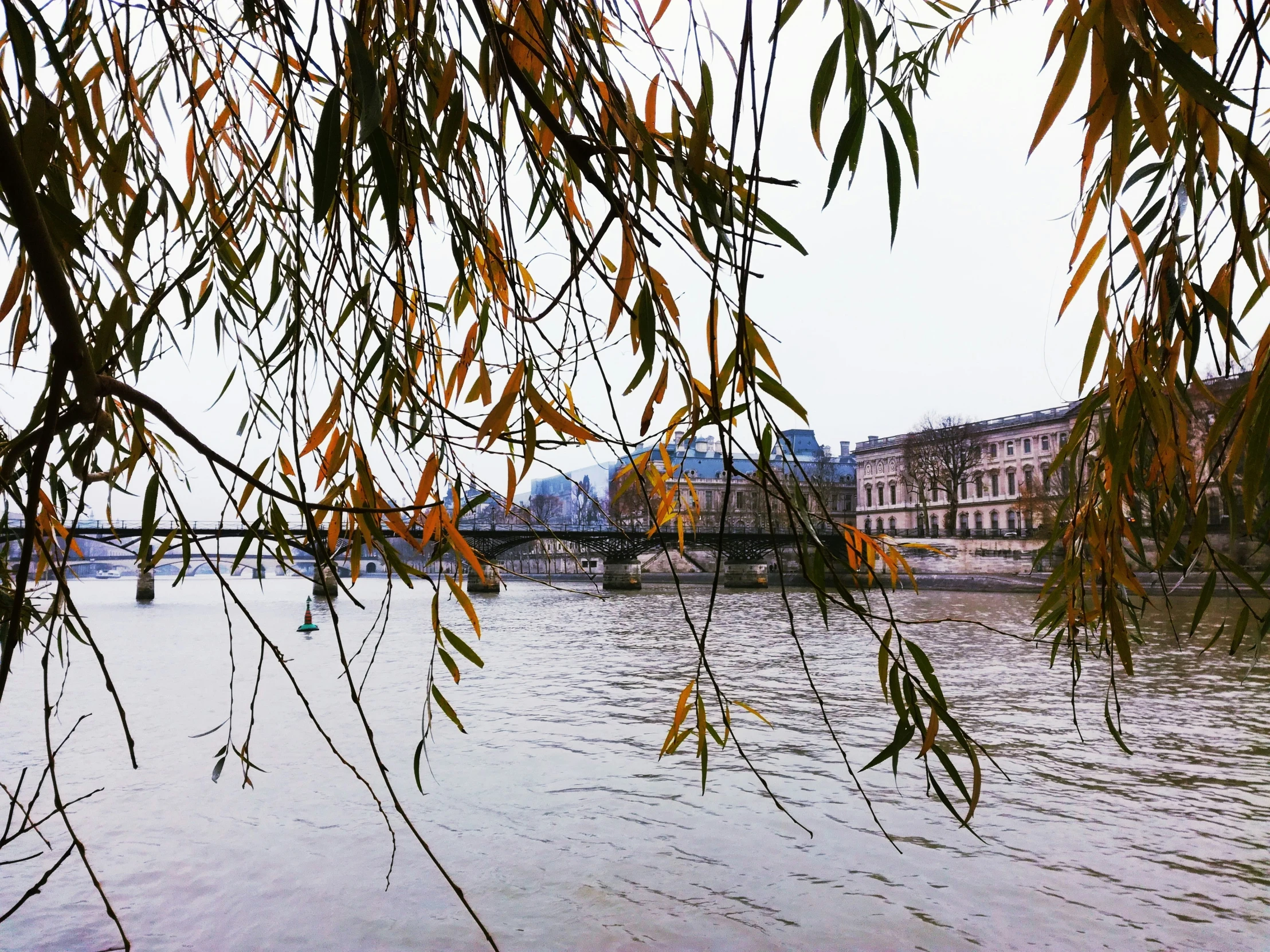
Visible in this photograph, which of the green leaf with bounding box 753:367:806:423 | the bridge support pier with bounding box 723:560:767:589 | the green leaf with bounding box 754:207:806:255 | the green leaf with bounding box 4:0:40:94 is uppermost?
the green leaf with bounding box 4:0:40:94

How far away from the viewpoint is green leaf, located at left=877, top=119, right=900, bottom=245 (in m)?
0.91

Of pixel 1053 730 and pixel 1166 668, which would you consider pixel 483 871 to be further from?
pixel 1166 668

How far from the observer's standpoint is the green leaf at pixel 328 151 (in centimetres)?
90

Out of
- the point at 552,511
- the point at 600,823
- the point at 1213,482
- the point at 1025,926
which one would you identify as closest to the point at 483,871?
the point at 600,823

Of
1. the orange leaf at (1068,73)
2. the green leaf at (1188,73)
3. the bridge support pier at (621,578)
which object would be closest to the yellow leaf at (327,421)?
the orange leaf at (1068,73)

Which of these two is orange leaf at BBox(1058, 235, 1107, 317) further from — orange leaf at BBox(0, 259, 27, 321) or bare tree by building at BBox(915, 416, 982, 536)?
bare tree by building at BBox(915, 416, 982, 536)

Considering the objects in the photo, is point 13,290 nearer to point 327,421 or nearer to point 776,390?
A: point 327,421

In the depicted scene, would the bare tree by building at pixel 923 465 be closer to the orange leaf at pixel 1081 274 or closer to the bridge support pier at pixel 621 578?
the bridge support pier at pixel 621 578

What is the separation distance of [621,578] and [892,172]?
178ft

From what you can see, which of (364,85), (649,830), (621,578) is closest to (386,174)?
(364,85)

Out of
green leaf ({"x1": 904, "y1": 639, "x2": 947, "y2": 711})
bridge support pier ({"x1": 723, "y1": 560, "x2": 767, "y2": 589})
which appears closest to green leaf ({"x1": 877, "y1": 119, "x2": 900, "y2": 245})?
green leaf ({"x1": 904, "y1": 639, "x2": 947, "y2": 711})

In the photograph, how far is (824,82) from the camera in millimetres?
1024

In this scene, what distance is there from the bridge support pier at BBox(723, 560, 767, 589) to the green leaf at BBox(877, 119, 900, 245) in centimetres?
5634

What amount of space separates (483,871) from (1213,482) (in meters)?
5.79
